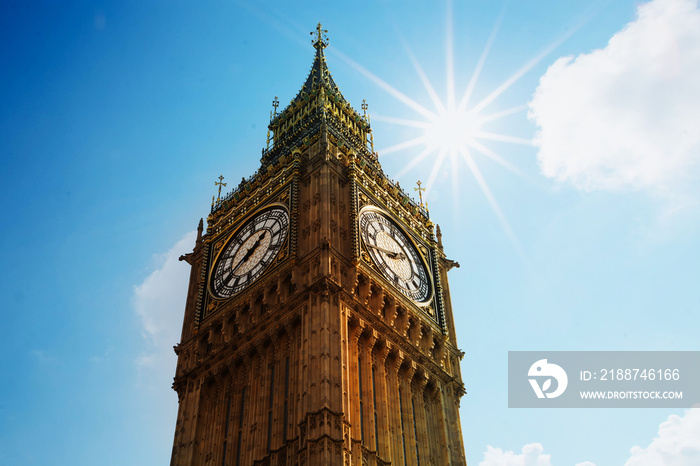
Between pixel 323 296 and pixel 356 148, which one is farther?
pixel 356 148

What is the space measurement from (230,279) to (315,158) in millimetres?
9687

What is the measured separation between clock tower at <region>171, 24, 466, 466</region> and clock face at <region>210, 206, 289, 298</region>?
11 cm

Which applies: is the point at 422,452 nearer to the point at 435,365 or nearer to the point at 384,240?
the point at 435,365

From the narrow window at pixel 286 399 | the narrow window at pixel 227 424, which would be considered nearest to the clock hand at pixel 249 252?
the narrow window at pixel 227 424

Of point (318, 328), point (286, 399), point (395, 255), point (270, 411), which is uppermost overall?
point (395, 255)

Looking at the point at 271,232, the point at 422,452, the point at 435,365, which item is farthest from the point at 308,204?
the point at 422,452

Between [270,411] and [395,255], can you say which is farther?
[395,255]

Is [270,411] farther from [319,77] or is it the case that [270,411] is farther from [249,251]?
[319,77]

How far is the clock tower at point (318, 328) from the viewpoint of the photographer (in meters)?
43.2

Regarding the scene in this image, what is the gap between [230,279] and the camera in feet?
178

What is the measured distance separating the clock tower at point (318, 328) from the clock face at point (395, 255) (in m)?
0.11

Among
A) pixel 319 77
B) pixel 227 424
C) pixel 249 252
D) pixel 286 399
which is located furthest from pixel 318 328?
pixel 319 77

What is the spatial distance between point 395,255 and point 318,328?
11633 millimetres

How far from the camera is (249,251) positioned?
179 ft
